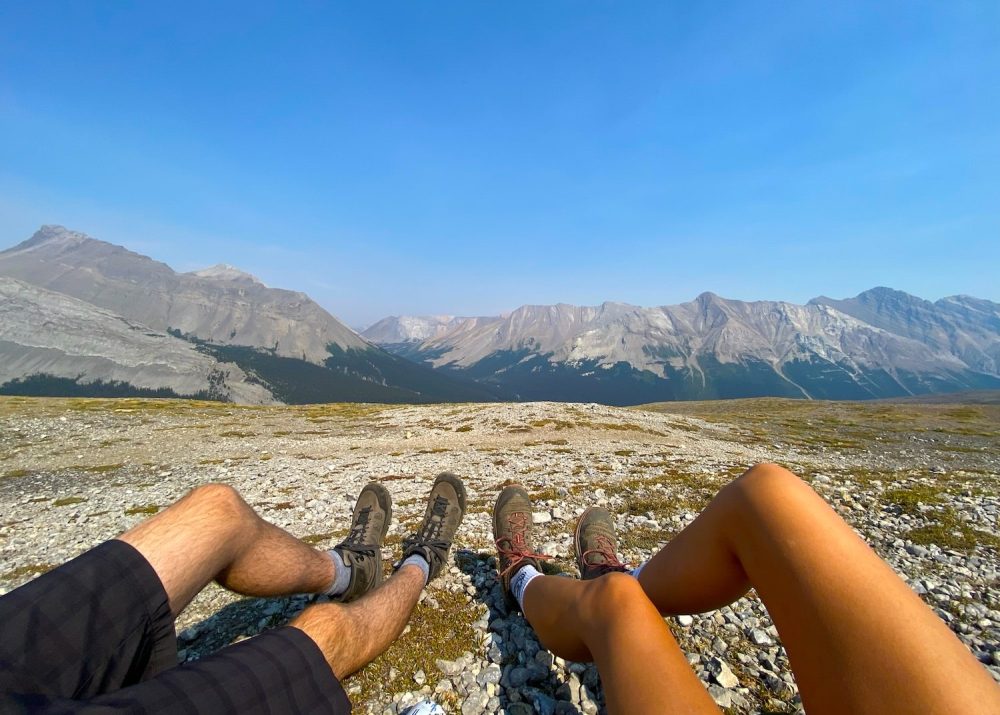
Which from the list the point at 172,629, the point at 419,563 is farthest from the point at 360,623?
the point at 419,563

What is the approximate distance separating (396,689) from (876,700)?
452cm

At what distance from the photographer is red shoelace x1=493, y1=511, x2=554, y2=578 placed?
6680 mm

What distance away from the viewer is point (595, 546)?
693 centimetres

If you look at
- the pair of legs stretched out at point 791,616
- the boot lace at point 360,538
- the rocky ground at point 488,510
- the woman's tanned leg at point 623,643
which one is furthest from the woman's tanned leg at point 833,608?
the boot lace at point 360,538

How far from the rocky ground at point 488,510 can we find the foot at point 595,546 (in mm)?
1108

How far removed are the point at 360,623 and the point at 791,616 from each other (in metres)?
4.01

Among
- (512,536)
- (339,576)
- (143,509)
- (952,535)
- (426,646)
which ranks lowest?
(143,509)

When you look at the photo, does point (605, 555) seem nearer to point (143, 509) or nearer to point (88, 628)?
point (88, 628)

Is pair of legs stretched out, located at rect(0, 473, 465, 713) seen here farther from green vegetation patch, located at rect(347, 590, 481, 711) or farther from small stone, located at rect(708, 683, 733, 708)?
small stone, located at rect(708, 683, 733, 708)

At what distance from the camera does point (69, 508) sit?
15672 millimetres

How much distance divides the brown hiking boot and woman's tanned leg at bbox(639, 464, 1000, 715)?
10.8ft

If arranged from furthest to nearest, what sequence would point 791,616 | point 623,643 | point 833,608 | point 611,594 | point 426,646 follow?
point 426,646 < point 611,594 < point 623,643 < point 791,616 < point 833,608

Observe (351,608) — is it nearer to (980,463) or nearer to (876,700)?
(876,700)

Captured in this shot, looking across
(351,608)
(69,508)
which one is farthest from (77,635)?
(69,508)
